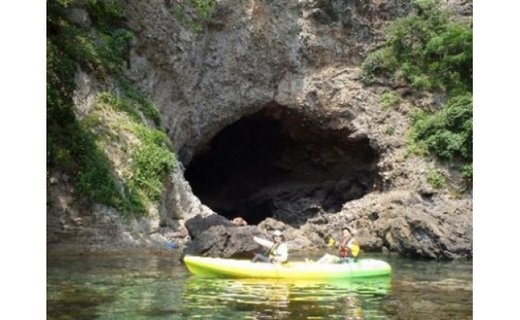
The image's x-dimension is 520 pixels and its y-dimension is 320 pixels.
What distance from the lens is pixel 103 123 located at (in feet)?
62.3

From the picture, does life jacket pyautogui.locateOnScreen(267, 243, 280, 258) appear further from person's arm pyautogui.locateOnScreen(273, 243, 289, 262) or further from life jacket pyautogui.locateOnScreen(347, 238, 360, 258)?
life jacket pyautogui.locateOnScreen(347, 238, 360, 258)

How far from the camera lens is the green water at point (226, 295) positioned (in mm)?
9703

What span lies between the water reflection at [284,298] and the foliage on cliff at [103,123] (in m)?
5.23

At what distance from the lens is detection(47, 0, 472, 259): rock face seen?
67.5ft

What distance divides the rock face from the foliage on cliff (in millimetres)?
915

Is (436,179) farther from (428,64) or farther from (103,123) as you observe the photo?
(103,123)

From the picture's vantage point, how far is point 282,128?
1122 inches

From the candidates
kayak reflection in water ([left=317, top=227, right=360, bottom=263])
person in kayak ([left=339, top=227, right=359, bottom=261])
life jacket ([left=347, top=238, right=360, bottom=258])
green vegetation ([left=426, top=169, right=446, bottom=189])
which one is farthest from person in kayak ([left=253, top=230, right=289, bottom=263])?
green vegetation ([left=426, top=169, right=446, bottom=189])

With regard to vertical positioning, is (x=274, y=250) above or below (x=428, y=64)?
below

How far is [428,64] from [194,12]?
9596mm

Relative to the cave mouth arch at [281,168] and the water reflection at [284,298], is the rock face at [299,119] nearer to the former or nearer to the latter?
the cave mouth arch at [281,168]

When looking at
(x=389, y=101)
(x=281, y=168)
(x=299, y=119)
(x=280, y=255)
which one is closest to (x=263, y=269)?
(x=280, y=255)

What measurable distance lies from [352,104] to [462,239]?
861 cm

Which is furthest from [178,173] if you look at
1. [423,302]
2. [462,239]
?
[423,302]
